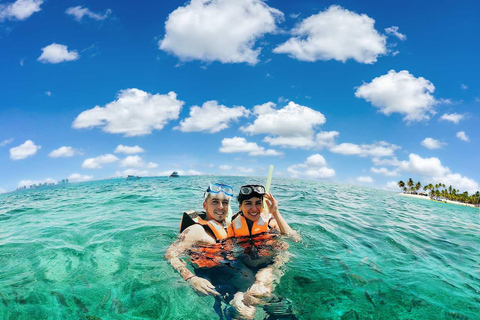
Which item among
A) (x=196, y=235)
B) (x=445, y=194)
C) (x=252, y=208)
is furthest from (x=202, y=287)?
(x=445, y=194)

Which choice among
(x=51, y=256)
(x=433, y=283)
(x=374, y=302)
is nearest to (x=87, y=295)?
(x=51, y=256)

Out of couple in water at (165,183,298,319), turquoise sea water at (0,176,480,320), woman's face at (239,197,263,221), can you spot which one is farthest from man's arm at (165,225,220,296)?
woman's face at (239,197,263,221)

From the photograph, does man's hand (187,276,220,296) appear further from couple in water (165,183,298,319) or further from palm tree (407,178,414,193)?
palm tree (407,178,414,193)

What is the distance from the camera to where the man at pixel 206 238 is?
4.46 m

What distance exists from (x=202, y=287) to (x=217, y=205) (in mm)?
1936

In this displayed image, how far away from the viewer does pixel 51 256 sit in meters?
6.02

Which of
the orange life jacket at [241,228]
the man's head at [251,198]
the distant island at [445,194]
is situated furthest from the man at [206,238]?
the distant island at [445,194]

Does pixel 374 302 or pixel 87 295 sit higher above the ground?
pixel 374 302

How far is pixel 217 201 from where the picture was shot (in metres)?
5.68

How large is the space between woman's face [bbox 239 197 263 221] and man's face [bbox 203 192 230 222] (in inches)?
16.1

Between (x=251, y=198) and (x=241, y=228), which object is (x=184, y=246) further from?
(x=251, y=198)

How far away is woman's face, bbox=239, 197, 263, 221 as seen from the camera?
18.7 ft

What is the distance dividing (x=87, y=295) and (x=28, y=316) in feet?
2.49

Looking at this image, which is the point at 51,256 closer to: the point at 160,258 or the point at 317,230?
the point at 160,258
